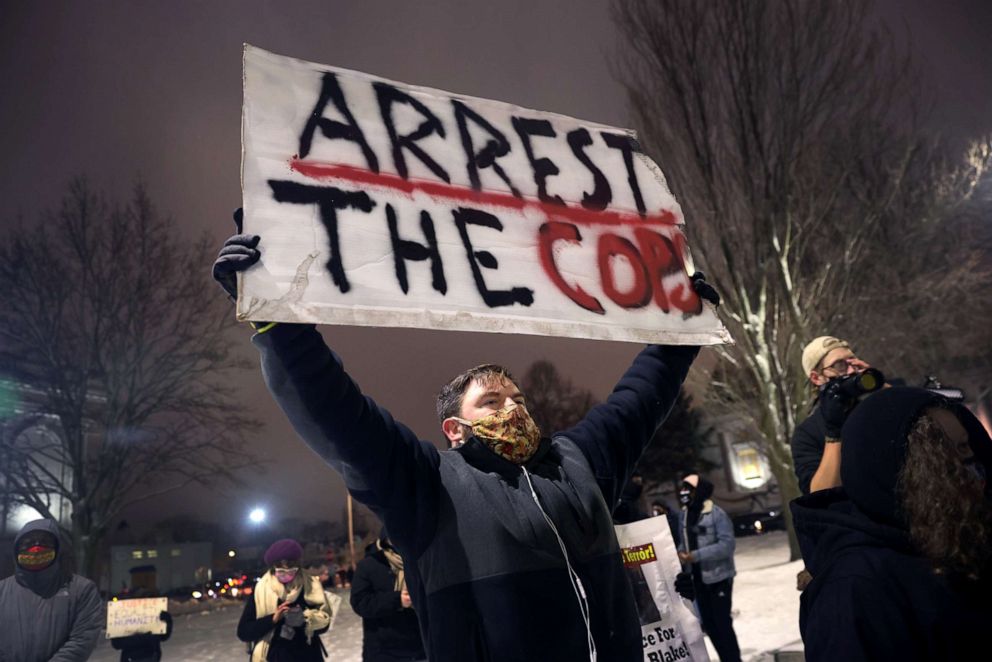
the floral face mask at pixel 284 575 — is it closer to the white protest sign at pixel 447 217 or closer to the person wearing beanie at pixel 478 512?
the person wearing beanie at pixel 478 512

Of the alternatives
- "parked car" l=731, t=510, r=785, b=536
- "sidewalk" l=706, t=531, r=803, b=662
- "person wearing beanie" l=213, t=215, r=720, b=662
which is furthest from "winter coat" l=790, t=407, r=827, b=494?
"parked car" l=731, t=510, r=785, b=536

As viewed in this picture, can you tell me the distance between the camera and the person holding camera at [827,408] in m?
2.88

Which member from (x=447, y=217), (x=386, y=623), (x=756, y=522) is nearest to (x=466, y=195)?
(x=447, y=217)

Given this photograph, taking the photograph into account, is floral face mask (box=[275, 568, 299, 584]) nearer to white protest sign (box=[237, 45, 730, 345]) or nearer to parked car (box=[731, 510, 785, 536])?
white protest sign (box=[237, 45, 730, 345])

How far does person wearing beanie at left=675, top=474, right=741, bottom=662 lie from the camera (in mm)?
5965

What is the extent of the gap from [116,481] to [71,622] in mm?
13489

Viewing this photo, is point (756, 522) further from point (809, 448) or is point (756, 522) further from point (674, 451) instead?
point (809, 448)

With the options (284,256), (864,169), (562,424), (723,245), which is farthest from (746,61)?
(562,424)

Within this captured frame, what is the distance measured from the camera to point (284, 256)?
1.81 metres

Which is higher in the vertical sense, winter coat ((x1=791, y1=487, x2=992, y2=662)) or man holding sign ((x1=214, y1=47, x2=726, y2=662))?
man holding sign ((x1=214, y1=47, x2=726, y2=662))

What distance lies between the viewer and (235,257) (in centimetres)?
171

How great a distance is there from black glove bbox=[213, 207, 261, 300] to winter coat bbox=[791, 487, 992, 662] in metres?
1.56

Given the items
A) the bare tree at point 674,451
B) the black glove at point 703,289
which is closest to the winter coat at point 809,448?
the black glove at point 703,289

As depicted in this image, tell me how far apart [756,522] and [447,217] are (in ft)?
105
